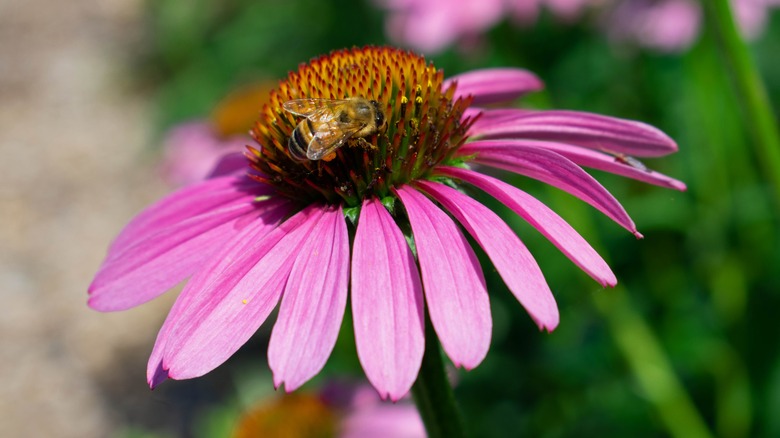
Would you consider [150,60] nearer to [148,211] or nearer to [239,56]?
[239,56]

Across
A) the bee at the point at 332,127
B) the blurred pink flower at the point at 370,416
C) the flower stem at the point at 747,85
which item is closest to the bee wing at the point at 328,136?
the bee at the point at 332,127

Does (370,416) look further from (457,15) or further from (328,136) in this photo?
(457,15)

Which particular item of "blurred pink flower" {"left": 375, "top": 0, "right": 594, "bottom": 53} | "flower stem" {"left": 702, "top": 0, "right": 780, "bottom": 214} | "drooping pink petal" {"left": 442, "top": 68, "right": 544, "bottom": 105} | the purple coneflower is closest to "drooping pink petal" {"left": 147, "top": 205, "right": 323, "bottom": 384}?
the purple coneflower

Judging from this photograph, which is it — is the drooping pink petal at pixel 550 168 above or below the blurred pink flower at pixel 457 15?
above

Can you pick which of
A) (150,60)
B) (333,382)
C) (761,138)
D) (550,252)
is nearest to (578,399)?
(550,252)

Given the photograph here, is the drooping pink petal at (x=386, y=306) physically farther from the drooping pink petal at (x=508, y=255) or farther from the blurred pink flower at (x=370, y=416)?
the blurred pink flower at (x=370, y=416)
